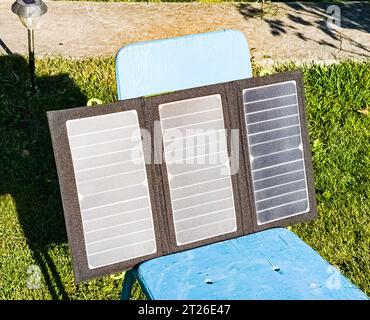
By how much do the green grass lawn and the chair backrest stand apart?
3.61 ft

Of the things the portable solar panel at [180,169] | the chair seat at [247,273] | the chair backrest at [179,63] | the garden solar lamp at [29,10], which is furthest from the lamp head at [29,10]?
the chair seat at [247,273]

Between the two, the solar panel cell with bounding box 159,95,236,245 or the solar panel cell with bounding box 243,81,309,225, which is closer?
the solar panel cell with bounding box 159,95,236,245

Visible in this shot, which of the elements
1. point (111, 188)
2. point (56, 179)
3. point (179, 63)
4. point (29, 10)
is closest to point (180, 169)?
point (111, 188)

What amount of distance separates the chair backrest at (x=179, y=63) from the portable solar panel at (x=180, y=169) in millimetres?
338

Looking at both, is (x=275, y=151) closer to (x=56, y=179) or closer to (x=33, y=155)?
(x=56, y=179)

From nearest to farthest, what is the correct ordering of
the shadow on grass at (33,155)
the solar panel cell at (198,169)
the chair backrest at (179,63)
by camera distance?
the solar panel cell at (198,169) → the chair backrest at (179,63) → the shadow on grass at (33,155)

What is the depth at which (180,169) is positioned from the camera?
10.5ft

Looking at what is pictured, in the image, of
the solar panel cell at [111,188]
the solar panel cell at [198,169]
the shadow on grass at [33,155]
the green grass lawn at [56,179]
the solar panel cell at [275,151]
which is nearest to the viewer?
the solar panel cell at [111,188]

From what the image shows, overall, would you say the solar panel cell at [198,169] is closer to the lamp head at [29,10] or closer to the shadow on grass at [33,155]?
the shadow on grass at [33,155]

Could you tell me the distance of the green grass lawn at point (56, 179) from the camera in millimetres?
4219

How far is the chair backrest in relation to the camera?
340cm

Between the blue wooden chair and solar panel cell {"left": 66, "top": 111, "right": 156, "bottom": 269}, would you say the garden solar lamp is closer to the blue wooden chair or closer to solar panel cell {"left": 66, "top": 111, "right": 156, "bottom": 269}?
the blue wooden chair

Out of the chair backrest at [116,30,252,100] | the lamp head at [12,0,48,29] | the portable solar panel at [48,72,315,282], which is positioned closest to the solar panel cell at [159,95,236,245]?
the portable solar panel at [48,72,315,282]

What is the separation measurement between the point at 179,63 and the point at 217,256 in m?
0.95
